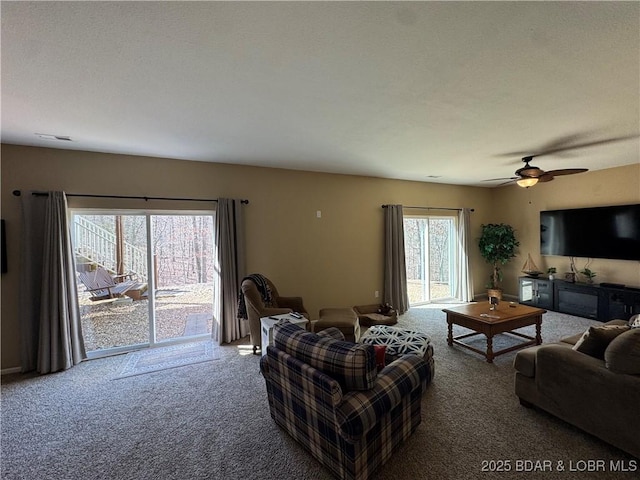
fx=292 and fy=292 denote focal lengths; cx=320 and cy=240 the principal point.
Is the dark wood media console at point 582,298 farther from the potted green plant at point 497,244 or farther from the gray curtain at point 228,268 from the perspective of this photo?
the gray curtain at point 228,268

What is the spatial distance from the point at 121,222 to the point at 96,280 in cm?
82

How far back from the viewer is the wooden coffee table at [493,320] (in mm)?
3402

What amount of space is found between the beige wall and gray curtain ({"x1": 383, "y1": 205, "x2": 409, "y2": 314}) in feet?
0.50

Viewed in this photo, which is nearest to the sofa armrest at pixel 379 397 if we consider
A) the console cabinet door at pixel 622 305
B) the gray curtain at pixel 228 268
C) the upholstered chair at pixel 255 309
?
the upholstered chair at pixel 255 309

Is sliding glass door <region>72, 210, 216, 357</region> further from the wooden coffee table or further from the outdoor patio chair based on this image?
the wooden coffee table

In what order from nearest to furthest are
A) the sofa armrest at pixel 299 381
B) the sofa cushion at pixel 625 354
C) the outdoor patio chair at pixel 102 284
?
1. the sofa armrest at pixel 299 381
2. the sofa cushion at pixel 625 354
3. the outdoor patio chair at pixel 102 284

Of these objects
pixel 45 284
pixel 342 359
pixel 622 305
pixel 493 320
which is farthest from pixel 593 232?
pixel 45 284

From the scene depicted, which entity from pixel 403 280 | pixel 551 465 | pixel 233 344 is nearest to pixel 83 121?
pixel 233 344

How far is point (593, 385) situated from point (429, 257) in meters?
4.44

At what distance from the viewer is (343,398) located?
5.59ft

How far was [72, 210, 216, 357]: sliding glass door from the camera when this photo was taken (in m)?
3.82

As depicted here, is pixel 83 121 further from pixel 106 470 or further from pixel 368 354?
pixel 368 354

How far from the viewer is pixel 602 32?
162 centimetres

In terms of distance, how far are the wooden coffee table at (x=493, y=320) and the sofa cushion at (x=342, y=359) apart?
2.29 metres
